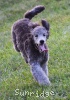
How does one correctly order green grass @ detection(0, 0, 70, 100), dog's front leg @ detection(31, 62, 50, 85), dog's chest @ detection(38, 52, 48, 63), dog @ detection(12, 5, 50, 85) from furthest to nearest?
1. dog's chest @ detection(38, 52, 48, 63)
2. dog's front leg @ detection(31, 62, 50, 85)
3. green grass @ detection(0, 0, 70, 100)
4. dog @ detection(12, 5, 50, 85)

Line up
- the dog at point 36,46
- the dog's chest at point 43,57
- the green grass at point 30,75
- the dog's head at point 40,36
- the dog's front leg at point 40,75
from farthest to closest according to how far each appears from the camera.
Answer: the dog's chest at point 43,57 < the dog's front leg at point 40,75 < the green grass at point 30,75 < the dog at point 36,46 < the dog's head at point 40,36

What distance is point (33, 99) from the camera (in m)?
6.63

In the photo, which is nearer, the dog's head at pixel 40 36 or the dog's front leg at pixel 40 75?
the dog's head at pixel 40 36

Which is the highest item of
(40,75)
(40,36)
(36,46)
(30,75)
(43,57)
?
(40,36)

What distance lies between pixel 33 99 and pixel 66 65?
2.26 m

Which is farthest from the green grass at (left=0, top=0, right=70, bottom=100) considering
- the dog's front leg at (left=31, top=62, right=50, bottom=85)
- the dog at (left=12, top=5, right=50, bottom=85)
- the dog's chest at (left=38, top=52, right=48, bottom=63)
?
the dog's chest at (left=38, top=52, right=48, bottom=63)

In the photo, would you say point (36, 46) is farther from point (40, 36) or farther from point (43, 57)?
point (40, 36)

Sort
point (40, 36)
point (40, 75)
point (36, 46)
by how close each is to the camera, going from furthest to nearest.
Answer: point (36, 46) → point (40, 75) → point (40, 36)

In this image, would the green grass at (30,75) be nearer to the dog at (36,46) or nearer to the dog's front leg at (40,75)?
the dog's front leg at (40,75)

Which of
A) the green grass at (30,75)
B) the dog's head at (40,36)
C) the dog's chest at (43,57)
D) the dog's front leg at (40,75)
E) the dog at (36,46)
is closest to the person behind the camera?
the dog's head at (40,36)

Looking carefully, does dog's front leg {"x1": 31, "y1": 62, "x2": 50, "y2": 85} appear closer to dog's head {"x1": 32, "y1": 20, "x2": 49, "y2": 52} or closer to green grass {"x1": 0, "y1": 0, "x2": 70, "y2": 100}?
green grass {"x1": 0, "y1": 0, "x2": 70, "y2": 100}

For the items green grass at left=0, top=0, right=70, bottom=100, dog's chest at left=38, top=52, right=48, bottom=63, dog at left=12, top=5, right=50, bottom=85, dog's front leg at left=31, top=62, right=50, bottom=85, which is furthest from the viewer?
dog's chest at left=38, top=52, right=48, bottom=63

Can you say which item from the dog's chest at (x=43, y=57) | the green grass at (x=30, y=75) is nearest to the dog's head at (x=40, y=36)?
the dog's chest at (x=43, y=57)

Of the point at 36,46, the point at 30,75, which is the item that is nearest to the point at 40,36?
the point at 36,46
